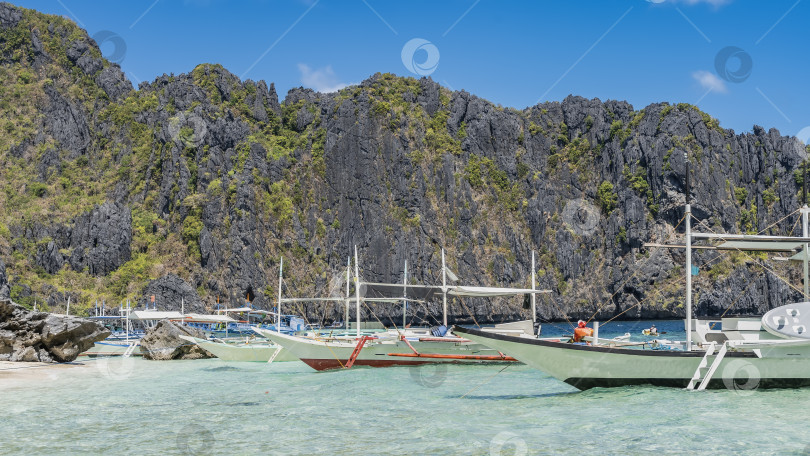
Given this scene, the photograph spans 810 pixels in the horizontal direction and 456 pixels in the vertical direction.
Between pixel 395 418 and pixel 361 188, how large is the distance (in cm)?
11877

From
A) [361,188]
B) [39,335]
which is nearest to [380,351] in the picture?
[39,335]

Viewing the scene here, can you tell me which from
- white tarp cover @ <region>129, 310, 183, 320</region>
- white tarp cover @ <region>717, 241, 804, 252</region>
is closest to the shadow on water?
white tarp cover @ <region>717, 241, 804, 252</region>

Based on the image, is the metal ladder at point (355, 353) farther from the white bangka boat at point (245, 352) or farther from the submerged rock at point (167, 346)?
the submerged rock at point (167, 346)

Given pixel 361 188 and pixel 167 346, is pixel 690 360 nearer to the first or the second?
pixel 167 346

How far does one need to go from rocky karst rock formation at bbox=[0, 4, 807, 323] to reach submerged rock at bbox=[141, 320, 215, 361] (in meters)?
66.4

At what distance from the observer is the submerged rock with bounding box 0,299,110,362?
33.2 meters

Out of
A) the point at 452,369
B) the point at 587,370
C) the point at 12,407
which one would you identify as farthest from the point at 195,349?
the point at 587,370

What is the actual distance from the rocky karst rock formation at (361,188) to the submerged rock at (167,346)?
66379mm

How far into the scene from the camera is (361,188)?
136 meters

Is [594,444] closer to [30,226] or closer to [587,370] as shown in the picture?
[587,370]

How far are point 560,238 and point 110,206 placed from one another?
85.6 metres

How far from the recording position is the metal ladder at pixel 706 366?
2025cm

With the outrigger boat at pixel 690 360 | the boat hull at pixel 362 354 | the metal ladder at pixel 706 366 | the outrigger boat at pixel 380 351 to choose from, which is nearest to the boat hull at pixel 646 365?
the outrigger boat at pixel 690 360

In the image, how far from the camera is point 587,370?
20531mm
